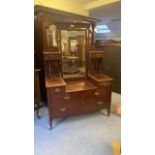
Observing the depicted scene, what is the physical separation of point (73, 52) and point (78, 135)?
1.54 metres

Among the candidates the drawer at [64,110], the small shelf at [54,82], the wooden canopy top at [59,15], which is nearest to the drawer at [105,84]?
the drawer at [64,110]

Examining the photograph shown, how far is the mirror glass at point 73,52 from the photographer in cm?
321

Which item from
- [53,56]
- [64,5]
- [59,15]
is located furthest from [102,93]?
[64,5]

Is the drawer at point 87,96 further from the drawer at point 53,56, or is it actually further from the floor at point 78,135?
the drawer at point 53,56

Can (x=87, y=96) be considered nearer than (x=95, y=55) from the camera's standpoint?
Yes

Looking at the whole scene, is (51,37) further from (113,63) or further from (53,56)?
(113,63)

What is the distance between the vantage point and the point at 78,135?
2.49m

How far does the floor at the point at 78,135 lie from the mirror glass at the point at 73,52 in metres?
0.86
